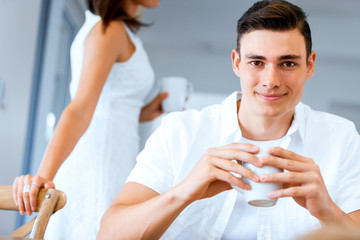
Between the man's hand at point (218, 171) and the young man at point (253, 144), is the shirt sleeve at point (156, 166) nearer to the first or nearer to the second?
the young man at point (253, 144)

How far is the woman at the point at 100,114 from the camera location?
50.6 inches

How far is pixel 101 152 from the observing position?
1366 millimetres

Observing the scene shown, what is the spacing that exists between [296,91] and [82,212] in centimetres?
76

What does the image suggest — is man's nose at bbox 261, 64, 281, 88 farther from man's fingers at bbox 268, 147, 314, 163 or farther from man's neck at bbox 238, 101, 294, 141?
man's fingers at bbox 268, 147, 314, 163

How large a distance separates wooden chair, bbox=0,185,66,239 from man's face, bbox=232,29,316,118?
0.56m

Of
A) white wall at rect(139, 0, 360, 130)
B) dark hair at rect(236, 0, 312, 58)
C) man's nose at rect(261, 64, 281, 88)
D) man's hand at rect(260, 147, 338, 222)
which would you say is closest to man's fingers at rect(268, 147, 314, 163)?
man's hand at rect(260, 147, 338, 222)

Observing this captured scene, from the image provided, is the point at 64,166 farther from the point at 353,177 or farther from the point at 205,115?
the point at 353,177

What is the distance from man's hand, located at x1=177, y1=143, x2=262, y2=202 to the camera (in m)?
0.74

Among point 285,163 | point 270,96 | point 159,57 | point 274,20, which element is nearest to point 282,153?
point 285,163

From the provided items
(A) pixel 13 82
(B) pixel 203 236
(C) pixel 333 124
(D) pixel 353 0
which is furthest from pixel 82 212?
(D) pixel 353 0

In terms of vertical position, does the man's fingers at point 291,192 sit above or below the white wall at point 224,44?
below

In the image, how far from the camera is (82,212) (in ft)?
4.31

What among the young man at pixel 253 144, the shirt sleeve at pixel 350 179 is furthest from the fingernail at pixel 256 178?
the shirt sleeve at pixel 350 179

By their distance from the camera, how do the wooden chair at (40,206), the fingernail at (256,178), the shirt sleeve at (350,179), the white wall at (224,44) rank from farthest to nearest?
1. the white wall at (224,44)
2. the shirt sleeve at (350,179)
3. the wooden chair at (40,206)
4. the fingernail at (256,178)
